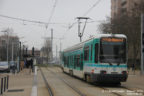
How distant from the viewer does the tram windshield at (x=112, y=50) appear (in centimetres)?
1535

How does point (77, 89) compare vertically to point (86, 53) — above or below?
below

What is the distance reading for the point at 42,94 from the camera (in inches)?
502

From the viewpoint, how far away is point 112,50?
15438 mm

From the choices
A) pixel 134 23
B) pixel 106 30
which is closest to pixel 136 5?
pixel 134 23

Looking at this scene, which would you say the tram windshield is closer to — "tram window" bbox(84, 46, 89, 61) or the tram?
the tram

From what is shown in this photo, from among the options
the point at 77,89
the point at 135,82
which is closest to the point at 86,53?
the point at 77,89

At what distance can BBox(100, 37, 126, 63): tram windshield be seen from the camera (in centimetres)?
1535

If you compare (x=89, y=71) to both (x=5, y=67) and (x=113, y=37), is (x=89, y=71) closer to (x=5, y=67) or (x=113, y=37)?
(x=113, y=37)

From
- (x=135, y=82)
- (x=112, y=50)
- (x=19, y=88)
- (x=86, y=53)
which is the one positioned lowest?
(x=135, y=82)

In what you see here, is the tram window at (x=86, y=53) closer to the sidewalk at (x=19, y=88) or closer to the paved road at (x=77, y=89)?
the paved road at (x=77, y=89)

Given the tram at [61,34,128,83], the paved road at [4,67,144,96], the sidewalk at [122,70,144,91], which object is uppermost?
the tram at [61,34,128,83]

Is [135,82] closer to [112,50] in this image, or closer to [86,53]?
[86,53]

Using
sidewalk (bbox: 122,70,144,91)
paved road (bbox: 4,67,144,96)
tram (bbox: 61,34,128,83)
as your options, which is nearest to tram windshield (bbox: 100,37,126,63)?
tram (bbox: 61,34,128,83)

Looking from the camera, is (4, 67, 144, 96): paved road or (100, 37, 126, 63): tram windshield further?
(100, 37, 126, 63): tram windshield
